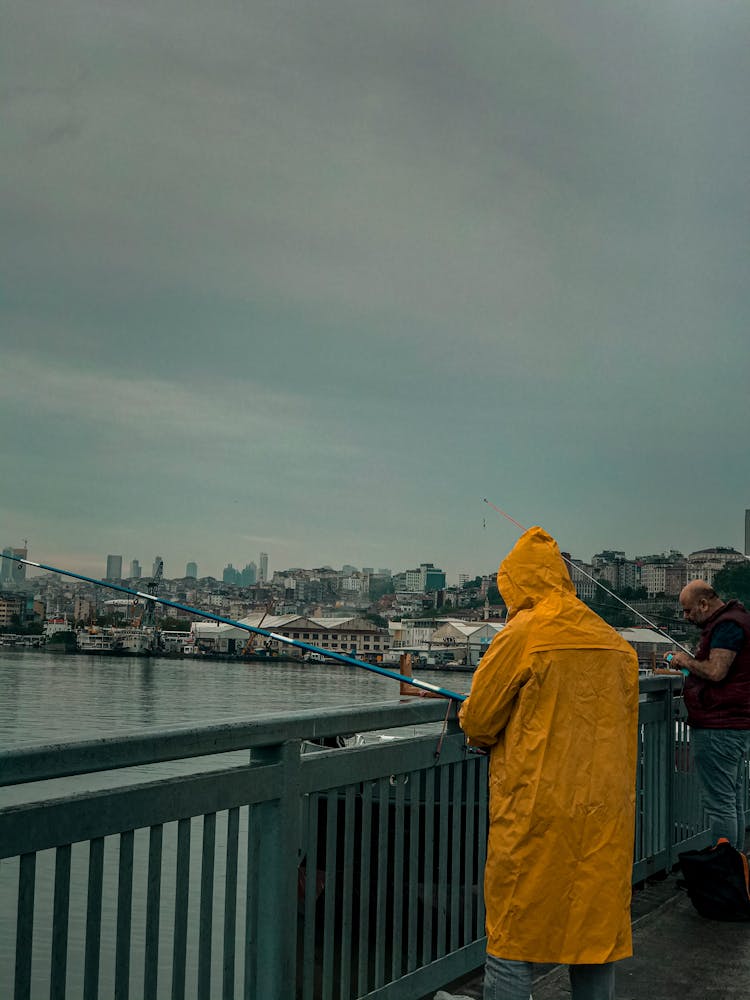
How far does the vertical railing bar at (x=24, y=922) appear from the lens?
2.17m

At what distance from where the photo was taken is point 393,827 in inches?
144

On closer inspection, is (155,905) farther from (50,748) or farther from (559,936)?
(559,936)

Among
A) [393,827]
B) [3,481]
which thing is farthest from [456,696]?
[3,481]

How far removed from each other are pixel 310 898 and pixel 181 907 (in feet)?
1.85

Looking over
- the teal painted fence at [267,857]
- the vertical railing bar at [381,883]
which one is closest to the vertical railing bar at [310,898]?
the teal painted fence at [267,857]

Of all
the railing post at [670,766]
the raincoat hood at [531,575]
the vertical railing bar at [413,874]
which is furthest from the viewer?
the railing post at [670,766]

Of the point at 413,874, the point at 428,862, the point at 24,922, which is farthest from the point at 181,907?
the point at 428,862

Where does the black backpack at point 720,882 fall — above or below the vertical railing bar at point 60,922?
below

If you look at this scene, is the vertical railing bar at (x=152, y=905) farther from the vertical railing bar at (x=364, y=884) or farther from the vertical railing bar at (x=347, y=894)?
the vertical railing bar at (x=364, y=884)

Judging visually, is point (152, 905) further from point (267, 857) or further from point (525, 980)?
point (525, 980)

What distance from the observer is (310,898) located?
3104mm

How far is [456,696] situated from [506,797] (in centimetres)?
84

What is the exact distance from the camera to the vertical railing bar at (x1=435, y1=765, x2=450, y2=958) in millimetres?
3867

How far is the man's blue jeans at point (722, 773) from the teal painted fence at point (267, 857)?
1639 millimetres
